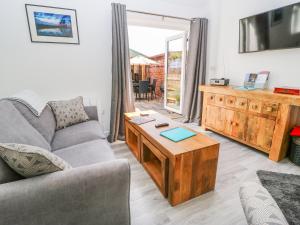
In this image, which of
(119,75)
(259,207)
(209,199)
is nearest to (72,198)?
(259,207)

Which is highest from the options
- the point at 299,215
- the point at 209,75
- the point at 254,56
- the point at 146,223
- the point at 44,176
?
the point at 254,56

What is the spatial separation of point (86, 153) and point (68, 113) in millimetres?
893

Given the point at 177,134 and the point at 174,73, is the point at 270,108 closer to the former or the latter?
the point at 177,134

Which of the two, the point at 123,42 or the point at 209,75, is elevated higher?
the point at 123,42

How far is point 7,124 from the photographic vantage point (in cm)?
Answer: 116

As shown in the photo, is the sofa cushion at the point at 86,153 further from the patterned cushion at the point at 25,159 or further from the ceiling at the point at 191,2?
the ceiling at the point at 191,2

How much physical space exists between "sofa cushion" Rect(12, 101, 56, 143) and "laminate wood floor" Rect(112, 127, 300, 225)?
1.02 m

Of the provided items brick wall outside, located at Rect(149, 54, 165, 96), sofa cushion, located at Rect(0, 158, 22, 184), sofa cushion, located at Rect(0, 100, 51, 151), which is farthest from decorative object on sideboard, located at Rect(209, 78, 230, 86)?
brick wall outside, located at Rect(149, 54, 165, 96)

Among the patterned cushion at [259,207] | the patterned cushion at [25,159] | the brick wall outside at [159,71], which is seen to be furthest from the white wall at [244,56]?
the brick wall outside at [159,71]

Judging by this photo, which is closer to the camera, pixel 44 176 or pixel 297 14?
pixel 44 176

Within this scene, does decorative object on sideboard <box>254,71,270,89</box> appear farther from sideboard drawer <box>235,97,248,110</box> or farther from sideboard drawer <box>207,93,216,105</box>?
sideboard drawer <box>207,93,216,105</box>

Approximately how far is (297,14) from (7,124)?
3241 millimetres

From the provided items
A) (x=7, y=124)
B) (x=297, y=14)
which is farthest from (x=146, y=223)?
(x=297, y=14)

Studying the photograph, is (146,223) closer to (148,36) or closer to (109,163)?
(109,163)
